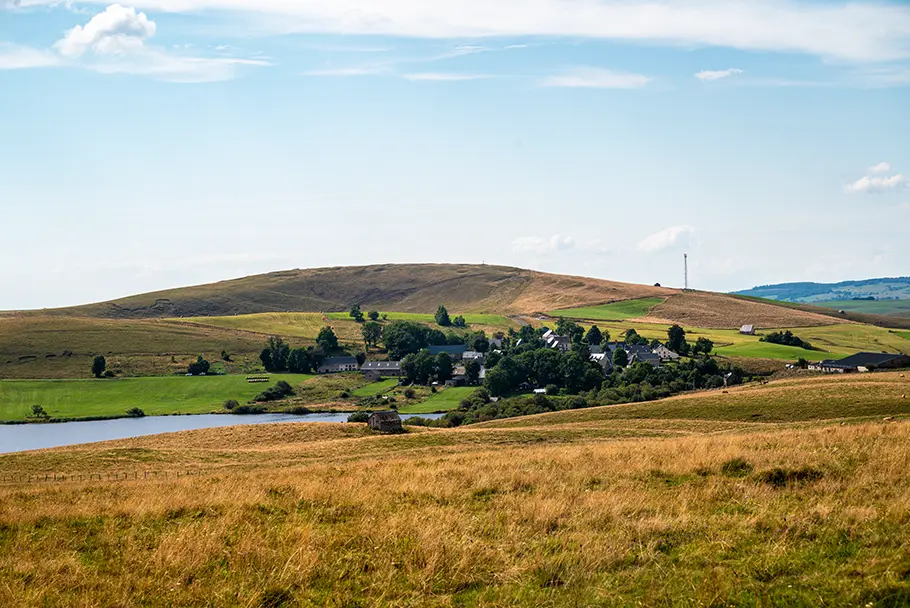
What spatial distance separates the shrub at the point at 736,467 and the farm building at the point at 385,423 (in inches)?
1696

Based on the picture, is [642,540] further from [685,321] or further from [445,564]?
[685,321]

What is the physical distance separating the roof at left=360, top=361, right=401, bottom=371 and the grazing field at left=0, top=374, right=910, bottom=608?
396ft

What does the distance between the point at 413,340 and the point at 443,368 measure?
86.5 ft

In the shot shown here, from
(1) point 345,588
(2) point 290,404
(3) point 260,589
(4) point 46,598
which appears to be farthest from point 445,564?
(2) point 290,404

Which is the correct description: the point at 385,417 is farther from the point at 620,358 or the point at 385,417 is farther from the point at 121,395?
the point at 620,358

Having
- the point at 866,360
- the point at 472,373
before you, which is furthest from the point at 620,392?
the point at 472,373

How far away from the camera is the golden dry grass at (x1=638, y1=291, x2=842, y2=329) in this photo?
17062 cm

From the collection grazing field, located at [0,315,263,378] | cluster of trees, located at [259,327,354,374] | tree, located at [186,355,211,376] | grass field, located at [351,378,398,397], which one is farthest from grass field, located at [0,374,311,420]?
grass field, located at [351,378,398,397]

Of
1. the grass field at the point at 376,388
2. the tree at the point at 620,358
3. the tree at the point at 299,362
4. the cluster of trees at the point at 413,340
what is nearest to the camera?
the grass field at the point at 376,388

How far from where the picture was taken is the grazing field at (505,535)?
27.7ft

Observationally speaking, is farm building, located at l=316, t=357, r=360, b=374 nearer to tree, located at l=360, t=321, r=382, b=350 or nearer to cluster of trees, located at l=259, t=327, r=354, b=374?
cluster of trees, located at l=259, t=327, r=354, b=374

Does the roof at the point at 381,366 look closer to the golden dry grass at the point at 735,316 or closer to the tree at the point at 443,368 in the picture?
the tree at the point at 443,368

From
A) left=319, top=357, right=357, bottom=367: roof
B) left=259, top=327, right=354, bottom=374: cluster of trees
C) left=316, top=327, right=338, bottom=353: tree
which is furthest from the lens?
left=316, top=327, right=338, bottom=353: tree

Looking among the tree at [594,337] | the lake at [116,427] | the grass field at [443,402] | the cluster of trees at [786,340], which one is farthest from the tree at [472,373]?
the cluster of trees at [786,340]
